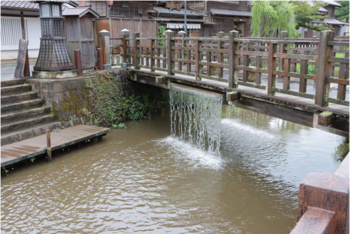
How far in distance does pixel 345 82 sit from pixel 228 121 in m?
7.82

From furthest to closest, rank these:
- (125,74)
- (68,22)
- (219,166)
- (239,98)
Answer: (125,74)
(68,22)
(219,166)
(239,98)

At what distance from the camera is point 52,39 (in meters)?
11.1

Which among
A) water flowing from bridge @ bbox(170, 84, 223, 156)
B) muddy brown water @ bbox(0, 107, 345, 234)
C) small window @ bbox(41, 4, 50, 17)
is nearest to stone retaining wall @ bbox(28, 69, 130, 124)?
→ muddy brown water @ bbox(0, 107, 345, 234)

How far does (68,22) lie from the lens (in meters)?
12.4

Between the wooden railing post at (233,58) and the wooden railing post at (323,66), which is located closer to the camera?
the wooden railing post at (323,66)

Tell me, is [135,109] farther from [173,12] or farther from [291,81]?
[173,12]

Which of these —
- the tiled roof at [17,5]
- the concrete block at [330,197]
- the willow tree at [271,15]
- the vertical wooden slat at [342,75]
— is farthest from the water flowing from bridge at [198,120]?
the tiled roof at [17,5]

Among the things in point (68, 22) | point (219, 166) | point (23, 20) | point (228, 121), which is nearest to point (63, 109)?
point (68, 22)

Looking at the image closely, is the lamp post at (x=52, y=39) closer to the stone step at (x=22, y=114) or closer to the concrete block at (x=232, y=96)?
the stone step at (x=22, y=114)

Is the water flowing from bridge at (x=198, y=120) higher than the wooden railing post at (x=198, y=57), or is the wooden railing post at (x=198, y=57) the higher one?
the wooden railing post at (x=198, y=57)

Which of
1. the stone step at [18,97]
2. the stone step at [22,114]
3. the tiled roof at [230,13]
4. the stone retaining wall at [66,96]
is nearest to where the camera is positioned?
the stone step at [22,114]

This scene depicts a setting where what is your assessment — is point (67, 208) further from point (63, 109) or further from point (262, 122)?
point (262, 122)

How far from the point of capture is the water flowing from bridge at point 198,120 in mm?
10008

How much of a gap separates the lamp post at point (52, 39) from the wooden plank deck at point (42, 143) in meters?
2.45
